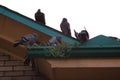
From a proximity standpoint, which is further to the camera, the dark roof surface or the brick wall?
the dark roof surface

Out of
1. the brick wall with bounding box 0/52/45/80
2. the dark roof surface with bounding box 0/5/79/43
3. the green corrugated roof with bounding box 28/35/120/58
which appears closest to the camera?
the green corrugated roof with bounding box 28/35/120/58

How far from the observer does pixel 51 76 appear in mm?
4969

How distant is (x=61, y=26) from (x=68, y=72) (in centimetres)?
296

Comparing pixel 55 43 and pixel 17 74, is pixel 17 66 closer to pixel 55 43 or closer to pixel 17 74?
pixel 17 74

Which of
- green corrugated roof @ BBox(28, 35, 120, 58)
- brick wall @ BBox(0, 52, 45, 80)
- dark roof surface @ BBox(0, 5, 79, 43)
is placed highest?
dark roof surface @ BBox(0, 5, 79, 43)

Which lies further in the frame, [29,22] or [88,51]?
[29,22]

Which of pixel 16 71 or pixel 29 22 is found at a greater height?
pixel 29 22

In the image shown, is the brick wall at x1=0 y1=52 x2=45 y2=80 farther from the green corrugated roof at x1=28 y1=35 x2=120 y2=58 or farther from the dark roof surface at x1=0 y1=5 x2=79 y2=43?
the green corrugated roof at x1=28 y1=35 x2=120 y2=58

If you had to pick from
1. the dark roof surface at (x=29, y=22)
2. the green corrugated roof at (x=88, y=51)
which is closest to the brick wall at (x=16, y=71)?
the dark roof surface at (x=29, y=22)

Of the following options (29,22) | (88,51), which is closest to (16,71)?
(29,22)

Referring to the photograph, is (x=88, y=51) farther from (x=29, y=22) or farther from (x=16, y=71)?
(x=29, y=22)

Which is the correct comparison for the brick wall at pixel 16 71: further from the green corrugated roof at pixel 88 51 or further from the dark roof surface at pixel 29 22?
the green corrugated roof at pixel 88 51

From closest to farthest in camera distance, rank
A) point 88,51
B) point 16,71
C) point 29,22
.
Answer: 1. point 88,51
2. point 16,71
3. point 29,22

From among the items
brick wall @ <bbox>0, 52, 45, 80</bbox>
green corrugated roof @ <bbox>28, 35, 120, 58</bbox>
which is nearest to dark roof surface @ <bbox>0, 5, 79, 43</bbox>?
brick wall @ <bbox>0, 52, 45, 80</bbox>
